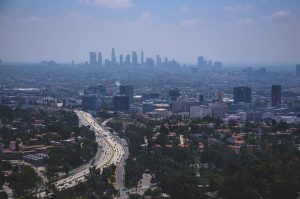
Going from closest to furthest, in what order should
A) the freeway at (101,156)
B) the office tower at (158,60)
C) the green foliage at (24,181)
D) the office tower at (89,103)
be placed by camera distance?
the green foliage at (24,181)
the freeway at (101,156)
the office tower at (89,103)
the office tower at (158,60)

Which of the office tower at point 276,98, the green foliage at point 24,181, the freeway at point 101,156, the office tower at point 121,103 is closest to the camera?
the green foliage at point 24,181

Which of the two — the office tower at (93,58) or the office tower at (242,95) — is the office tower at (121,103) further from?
the office tower at (93,58)

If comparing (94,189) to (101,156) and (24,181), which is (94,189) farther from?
(101,156)

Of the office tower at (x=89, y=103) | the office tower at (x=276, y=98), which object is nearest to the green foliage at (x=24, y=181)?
the office tower at (x=89, y=103)

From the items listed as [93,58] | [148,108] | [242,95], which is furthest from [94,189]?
[93,58]

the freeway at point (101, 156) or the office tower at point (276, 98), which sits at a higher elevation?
the office tower at point (276, 98)

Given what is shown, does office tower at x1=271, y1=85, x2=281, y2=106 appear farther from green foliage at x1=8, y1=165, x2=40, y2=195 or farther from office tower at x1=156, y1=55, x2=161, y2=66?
Answer: office tower at x1=156, y1=55, x2=161, y2=66

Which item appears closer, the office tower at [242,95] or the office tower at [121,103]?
the office tower at [121,103]

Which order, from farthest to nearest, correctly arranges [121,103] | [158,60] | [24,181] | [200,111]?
[158,60]
[121,103]
[200,111]
[24,181]

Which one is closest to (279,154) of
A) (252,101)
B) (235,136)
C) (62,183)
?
(235,136)
